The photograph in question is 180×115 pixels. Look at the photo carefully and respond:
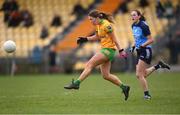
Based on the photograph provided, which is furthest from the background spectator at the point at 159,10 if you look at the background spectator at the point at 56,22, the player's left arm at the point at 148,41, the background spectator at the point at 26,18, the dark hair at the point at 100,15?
the dark hair at the point at 100,15

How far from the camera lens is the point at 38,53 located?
35344 mm

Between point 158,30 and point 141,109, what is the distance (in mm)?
24344

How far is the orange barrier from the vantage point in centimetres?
3694

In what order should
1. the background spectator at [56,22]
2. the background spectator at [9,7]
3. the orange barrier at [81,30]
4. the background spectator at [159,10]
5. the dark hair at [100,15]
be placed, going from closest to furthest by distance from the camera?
the dark hair at [100,15] → the background spectator at [9,7] → the orange barrier at [81,30] → the background spectator at [159,10] → the background spectator at [56,22]

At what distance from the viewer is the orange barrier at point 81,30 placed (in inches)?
1454

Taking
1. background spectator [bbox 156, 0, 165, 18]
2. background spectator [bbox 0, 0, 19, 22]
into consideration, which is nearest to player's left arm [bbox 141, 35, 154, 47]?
background spectator [bbox 0, 0, 19, 22]

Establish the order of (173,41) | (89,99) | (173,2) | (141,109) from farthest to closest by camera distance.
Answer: (173,2) → (173,41) → (89,99) → (141,109)

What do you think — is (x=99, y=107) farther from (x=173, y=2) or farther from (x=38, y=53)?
(x=173, y=2)

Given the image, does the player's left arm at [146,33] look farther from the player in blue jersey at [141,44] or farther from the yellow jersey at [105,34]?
the yellow jersey at [105,34]

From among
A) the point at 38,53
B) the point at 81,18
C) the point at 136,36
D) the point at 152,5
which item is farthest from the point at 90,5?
the point at 136,36

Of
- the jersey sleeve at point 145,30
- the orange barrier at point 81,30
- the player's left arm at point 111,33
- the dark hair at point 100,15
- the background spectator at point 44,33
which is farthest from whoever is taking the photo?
the background spectator at point 44,33

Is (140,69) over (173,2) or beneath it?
beneath

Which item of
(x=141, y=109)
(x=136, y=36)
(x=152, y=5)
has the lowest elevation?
(x=141, y=109)

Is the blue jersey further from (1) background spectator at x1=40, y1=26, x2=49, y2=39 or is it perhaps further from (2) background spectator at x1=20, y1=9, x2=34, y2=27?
(2) background spectator at x1=20, y1=9, x2=34, y2=27
